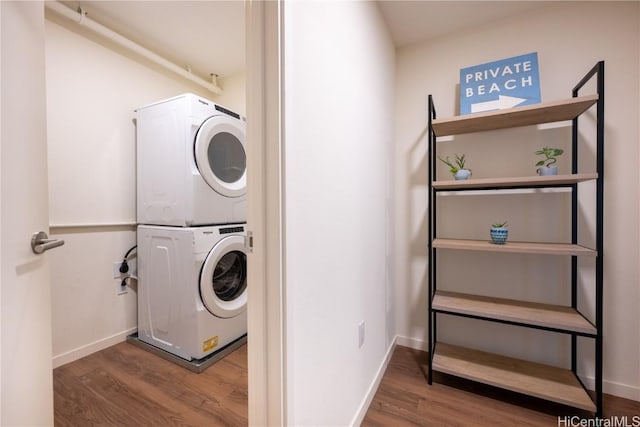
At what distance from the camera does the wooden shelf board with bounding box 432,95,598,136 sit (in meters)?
1.29

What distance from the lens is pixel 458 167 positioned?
1.78 metres

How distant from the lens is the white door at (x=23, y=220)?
639mm

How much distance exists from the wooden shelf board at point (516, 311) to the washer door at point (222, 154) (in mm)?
1482

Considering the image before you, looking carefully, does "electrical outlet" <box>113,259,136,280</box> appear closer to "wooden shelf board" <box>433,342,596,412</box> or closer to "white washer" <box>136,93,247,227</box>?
"white washer" <box>136,93,247,227</box>

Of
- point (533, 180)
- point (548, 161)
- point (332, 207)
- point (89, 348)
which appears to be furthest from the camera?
point (89, 348)

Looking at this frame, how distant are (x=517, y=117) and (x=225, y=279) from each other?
2.12 metres

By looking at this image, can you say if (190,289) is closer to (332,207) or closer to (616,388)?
(332,207)

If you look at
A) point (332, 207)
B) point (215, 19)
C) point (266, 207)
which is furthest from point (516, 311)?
point (215, 19)

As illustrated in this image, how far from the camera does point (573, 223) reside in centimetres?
148

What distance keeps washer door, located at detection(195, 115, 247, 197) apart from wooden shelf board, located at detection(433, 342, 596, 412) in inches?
66.4

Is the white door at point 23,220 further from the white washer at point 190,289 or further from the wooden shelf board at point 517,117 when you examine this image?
the wooden shelf board at point 517,117

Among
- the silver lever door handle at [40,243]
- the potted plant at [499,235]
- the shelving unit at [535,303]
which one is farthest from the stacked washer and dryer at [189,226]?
the potted plant at [499,235]

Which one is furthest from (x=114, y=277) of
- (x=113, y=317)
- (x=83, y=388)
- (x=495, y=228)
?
(x=495, y=228)

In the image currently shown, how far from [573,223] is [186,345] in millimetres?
2424
